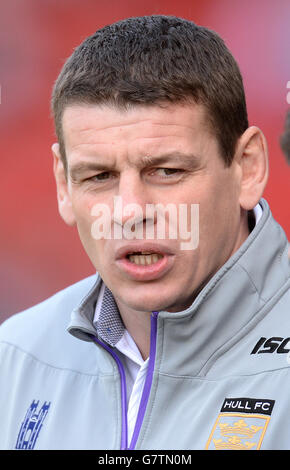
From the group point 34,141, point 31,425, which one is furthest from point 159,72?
point 34,141

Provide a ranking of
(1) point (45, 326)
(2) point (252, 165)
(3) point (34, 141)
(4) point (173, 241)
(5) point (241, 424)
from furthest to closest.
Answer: (3) point (34, 141), (1) point (45, 326), (2) point (252, 165), (4) point (173, 241), (5) point (241, 424)

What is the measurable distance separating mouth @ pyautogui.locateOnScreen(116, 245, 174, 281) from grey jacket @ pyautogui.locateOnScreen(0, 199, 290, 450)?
0.28 feet

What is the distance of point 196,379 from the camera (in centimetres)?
147

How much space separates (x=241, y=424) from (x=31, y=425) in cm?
52

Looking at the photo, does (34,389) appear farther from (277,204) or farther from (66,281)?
(66,281)

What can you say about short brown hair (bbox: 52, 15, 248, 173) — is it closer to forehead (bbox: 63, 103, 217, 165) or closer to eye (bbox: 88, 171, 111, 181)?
forehead (bbox: 63, 103, 217, 165)

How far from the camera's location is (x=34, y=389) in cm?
172

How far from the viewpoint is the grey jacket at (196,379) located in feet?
4.49

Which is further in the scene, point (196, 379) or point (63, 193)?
point (63, 193)

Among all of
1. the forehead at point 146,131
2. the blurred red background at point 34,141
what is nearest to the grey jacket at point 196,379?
the forehead at point 146,131

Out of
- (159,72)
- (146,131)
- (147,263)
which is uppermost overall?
(159,72)

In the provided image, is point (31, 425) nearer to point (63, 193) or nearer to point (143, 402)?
point (143, 402)

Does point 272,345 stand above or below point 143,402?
above

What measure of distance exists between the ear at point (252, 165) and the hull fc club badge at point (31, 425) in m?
0.62
